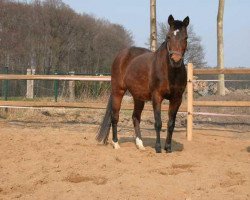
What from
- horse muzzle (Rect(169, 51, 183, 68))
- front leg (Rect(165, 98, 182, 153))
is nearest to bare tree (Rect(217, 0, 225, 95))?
front leg (Rect(165, 98, 182, 153))

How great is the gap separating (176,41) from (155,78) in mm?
794

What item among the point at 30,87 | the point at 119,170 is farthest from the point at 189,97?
the point at 30,87

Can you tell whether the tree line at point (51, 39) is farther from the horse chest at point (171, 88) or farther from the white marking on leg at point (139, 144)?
the horse chest at point (171, 88)

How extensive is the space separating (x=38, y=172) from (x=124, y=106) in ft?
15.5

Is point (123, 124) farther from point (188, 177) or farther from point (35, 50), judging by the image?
point (35, 50)

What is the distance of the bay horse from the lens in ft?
20.5

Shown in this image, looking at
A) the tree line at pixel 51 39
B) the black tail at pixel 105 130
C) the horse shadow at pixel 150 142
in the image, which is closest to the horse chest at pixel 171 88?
the horse shadow at pixel 150 142

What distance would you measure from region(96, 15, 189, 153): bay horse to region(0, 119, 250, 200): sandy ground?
0.50 metres

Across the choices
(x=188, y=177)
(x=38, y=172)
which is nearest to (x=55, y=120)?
(x=38, y=172)

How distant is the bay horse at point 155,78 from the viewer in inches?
246

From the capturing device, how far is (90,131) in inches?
393

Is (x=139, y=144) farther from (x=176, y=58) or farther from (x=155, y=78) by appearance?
(x=176, y=58)

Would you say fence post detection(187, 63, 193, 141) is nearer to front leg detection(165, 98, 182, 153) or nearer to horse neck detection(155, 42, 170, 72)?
front leg detection(165, 98, 182, 153)

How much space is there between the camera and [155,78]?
264 inches
